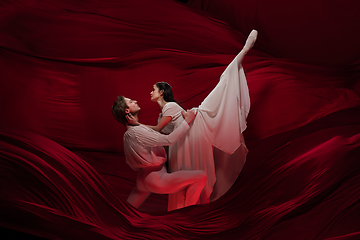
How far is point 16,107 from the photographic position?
5457mm

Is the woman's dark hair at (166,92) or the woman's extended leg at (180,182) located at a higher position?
the woman's dark hair at (166,92)

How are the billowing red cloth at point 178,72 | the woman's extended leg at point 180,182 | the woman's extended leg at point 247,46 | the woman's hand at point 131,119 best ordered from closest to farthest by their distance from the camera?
1. the woman's extended leg at point 180,182
2. the woman's hand at point 131,119
3. the woman's extended leg at point 247,46
4. the billowing red cloth at point 178,72

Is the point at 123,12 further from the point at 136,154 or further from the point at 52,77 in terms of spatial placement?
the point at 136,154

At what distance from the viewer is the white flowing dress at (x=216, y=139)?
4711 millimetres

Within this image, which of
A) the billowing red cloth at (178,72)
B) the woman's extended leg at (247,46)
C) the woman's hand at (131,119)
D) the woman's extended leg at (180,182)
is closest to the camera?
the woman's extended leg at (180,182)

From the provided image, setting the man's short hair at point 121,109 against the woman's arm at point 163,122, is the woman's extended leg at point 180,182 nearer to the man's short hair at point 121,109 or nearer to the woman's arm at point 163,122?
the woman's arm at point 163,122

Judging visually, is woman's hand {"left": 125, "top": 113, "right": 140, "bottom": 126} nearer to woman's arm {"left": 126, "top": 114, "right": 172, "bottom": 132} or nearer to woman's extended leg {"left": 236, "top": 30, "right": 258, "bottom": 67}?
woman's arm {"left": 126, "top": 114, "right": 172, "bottom": 132}

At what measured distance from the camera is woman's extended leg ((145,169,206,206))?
4539 mm

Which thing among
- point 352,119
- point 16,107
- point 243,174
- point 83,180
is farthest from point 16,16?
point 352,119

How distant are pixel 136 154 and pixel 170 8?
2.18m

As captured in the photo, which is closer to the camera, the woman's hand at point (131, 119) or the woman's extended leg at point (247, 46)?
the woman's hand at point (131, 119)

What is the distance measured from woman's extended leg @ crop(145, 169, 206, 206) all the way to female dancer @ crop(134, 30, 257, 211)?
0.36 ft

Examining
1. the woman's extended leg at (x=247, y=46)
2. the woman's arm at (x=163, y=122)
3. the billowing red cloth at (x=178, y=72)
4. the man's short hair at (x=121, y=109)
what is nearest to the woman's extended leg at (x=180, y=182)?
the billowing red cloth at (x=178, y=72)

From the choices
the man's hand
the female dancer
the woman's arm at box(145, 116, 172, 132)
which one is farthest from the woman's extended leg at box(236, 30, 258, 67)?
the woman's arm at box(145, 116, 172, 132)
